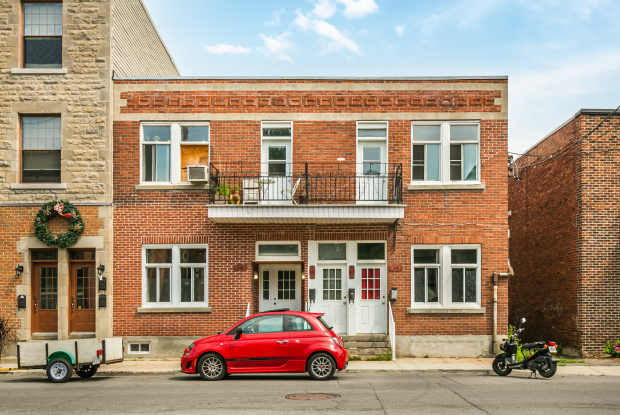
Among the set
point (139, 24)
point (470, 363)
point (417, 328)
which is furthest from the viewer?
point (139, 24)

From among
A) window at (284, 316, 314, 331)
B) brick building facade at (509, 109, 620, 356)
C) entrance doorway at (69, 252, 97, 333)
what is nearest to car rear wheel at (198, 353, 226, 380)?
window at (284, 316, 314, 331)

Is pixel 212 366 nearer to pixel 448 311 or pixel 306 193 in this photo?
pixel 306 193

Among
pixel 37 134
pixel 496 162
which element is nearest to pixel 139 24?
pixel 37 134

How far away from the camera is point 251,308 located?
16234 mm

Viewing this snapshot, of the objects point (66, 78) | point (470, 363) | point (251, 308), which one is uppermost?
point (66, 78)

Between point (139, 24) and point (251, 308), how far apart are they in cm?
1003

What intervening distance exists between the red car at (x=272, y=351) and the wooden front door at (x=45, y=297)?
572 cm

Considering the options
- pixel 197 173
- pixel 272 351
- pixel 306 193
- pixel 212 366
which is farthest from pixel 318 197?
pixel 212 366

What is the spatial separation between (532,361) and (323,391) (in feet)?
16.4

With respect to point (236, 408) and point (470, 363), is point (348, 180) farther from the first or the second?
point (236, 408)

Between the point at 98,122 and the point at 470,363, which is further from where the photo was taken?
the point at 98,122

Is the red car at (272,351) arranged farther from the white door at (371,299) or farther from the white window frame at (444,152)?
the white window frame at (444,152)

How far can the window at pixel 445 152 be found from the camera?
1633cm

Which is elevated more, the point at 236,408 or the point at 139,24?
the point at 139,24
